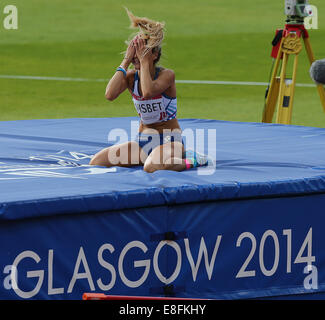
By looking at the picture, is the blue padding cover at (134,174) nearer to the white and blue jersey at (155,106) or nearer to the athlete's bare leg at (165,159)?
the athlete's bare leg at (165,159)

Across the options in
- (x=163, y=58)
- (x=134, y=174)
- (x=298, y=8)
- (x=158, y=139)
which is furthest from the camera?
(x=163, y=58)

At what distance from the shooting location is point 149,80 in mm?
5047

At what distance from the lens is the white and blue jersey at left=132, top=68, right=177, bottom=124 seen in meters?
5.23

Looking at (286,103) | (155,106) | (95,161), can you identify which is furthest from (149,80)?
(286,103)

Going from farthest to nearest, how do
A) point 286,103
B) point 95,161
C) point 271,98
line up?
point 271,98
point 286,103
point 95,161

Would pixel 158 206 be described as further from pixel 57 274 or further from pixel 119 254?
pixel 57 274

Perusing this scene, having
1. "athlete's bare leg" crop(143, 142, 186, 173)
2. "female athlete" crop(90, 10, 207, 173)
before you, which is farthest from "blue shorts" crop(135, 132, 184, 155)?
"athlete's bare leg" crop(143, 142, 186, 173)

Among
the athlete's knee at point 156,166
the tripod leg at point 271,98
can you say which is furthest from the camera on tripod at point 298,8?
the athlete's knee at point 156,166

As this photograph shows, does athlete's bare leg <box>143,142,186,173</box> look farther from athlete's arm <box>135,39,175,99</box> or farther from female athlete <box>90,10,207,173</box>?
athlete's arm <box>135,39,175,99</box>

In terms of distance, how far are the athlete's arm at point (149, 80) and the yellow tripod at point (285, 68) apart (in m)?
2.58

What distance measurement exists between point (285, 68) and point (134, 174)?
337 cm

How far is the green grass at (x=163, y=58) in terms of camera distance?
38.6ft

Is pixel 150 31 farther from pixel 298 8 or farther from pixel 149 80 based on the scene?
pixel 298 8

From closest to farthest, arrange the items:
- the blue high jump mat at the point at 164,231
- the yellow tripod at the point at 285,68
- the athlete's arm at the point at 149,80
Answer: the blue high jump mat at the point at 164,231 < the athlete's arm at the point at 149,80 < the yellow tripod at the point at 285,68
